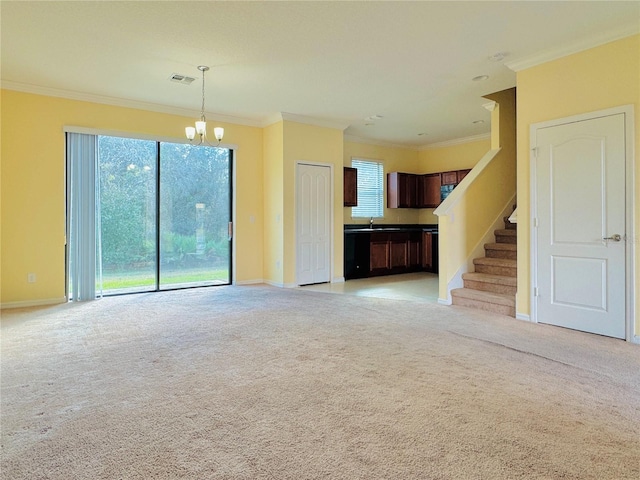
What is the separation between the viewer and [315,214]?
23.8 feet

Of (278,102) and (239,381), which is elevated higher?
(278,102)

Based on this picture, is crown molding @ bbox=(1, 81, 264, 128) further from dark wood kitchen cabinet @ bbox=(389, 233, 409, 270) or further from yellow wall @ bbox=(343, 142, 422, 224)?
dark wood kitchen cabinet @ bbox=(389, 233, 409, 270)

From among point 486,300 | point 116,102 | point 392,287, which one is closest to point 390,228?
point 392,287

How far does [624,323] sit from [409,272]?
17.3 feet

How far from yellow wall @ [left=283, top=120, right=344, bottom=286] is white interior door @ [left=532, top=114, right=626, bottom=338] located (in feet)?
12.3

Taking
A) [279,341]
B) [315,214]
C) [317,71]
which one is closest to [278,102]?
[317,71]

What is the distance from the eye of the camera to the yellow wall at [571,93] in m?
3.66

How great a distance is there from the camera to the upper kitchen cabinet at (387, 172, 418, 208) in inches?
360

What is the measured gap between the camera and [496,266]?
213 inches

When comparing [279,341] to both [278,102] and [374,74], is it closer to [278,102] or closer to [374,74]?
[374,74]

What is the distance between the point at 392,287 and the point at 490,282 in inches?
77.3

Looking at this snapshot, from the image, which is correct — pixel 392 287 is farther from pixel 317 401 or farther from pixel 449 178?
pixel 317 401

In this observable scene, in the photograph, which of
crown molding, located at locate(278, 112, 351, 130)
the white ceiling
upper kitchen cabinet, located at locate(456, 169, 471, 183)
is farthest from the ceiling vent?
upper kitchen cabinet, located at locate(456, 169, 471, 183)

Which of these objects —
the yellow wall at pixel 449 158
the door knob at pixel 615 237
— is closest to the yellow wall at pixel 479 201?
the door knob at pixel 615 237
